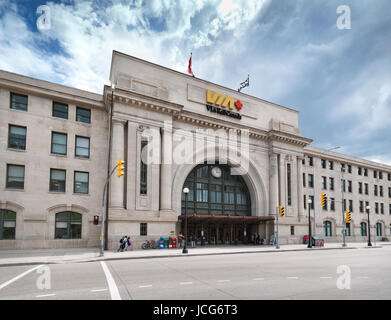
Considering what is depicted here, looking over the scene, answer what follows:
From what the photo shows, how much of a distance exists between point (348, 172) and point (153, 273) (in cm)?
5080

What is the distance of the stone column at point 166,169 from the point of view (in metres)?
31.8

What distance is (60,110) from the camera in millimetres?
30484

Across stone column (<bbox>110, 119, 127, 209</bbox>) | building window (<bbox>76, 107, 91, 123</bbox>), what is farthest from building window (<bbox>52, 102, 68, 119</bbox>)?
stone column (<bbox>110, 119, 127, 209</bbox>)

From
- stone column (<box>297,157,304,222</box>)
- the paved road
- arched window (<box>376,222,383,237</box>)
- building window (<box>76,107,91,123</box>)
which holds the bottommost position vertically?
arched window (<box>376,222,383,237</box>)

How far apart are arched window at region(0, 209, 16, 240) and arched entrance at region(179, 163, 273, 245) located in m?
16.0

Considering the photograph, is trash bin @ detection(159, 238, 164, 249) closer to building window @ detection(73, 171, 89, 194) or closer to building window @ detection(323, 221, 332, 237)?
building window @ detection(73, 171, 89, 194)

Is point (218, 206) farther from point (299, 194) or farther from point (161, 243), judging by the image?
point (299, 194)

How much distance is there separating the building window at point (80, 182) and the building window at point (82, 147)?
1.82 meters

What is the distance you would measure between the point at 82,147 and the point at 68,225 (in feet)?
25.1

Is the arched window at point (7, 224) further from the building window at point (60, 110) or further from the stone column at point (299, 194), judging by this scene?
the stone column at point (299, 194)

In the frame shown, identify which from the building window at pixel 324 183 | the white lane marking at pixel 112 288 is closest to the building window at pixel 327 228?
the building window at pixel 324 183

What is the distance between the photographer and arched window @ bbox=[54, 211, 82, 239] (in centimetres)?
2852

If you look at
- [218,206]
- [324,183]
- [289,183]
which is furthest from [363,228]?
[218,206]
